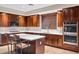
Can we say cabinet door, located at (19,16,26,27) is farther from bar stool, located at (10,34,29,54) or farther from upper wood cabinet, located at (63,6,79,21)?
upper wood cabinet, located at (63,6,79,21)

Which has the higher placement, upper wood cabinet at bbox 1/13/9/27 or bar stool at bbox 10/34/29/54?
upper wood cabinet at bbox 1/13/9/27

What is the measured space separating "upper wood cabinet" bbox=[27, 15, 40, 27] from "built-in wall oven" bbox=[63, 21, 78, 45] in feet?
7.03

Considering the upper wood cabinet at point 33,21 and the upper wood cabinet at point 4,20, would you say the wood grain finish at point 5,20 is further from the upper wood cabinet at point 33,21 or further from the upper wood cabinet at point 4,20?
the upper wood cabinet at point 33,21

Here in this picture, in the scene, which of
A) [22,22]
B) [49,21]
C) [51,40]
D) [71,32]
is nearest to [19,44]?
[51,40]

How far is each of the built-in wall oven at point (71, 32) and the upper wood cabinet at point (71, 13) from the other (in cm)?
18

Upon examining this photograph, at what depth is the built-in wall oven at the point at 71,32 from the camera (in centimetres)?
329

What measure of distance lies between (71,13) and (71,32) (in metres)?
0.72

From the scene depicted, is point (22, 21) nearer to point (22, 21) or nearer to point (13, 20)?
point (22, 21)

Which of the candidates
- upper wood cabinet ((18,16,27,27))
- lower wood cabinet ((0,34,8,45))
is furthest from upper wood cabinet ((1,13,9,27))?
upper wood cabinet ((18,16,27,27))

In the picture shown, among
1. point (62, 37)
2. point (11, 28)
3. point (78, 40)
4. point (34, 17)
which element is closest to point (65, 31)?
point (62, 37)

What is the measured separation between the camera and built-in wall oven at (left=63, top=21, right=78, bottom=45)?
10.8 feet

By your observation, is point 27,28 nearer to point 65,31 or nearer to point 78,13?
point 65,31
